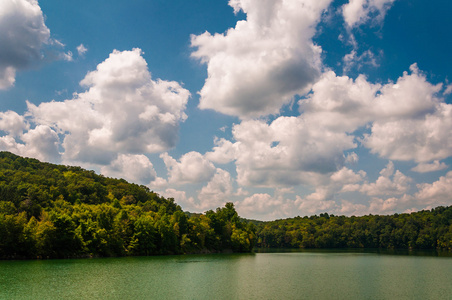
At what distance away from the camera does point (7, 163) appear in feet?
563

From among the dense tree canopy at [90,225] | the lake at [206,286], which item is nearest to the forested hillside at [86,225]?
the dense tree canopy at [90,225]

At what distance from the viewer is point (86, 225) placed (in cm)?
9706

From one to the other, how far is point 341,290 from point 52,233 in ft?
230

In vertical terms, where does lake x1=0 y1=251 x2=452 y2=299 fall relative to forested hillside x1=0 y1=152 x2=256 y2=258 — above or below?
below

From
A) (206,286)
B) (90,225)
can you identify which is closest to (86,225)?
(90,225)

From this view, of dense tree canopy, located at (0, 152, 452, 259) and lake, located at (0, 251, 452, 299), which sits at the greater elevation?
dense tree canopy, located at (0, 152, 452, 259)

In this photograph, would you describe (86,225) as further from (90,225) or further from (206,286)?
(206,286)

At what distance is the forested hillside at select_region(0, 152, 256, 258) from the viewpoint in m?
84.6

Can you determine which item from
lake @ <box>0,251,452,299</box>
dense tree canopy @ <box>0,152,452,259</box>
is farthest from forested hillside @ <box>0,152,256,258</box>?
lake @ <box>0,251,452,299</box>

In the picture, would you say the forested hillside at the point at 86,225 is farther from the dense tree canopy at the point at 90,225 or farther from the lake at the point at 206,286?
the lake at the point at 206,286

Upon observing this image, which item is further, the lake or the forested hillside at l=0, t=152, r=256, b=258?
the forested hillside at l=0, t=152, r=256, b=258

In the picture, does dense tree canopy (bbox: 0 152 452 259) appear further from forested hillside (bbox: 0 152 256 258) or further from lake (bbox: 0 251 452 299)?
lake (bbox: 0 251 452 299)

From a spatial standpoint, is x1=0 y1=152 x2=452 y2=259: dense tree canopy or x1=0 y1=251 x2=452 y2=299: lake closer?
x1=0 y1=251 x2=452 y2=299: lake

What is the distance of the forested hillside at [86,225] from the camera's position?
84.6 m
